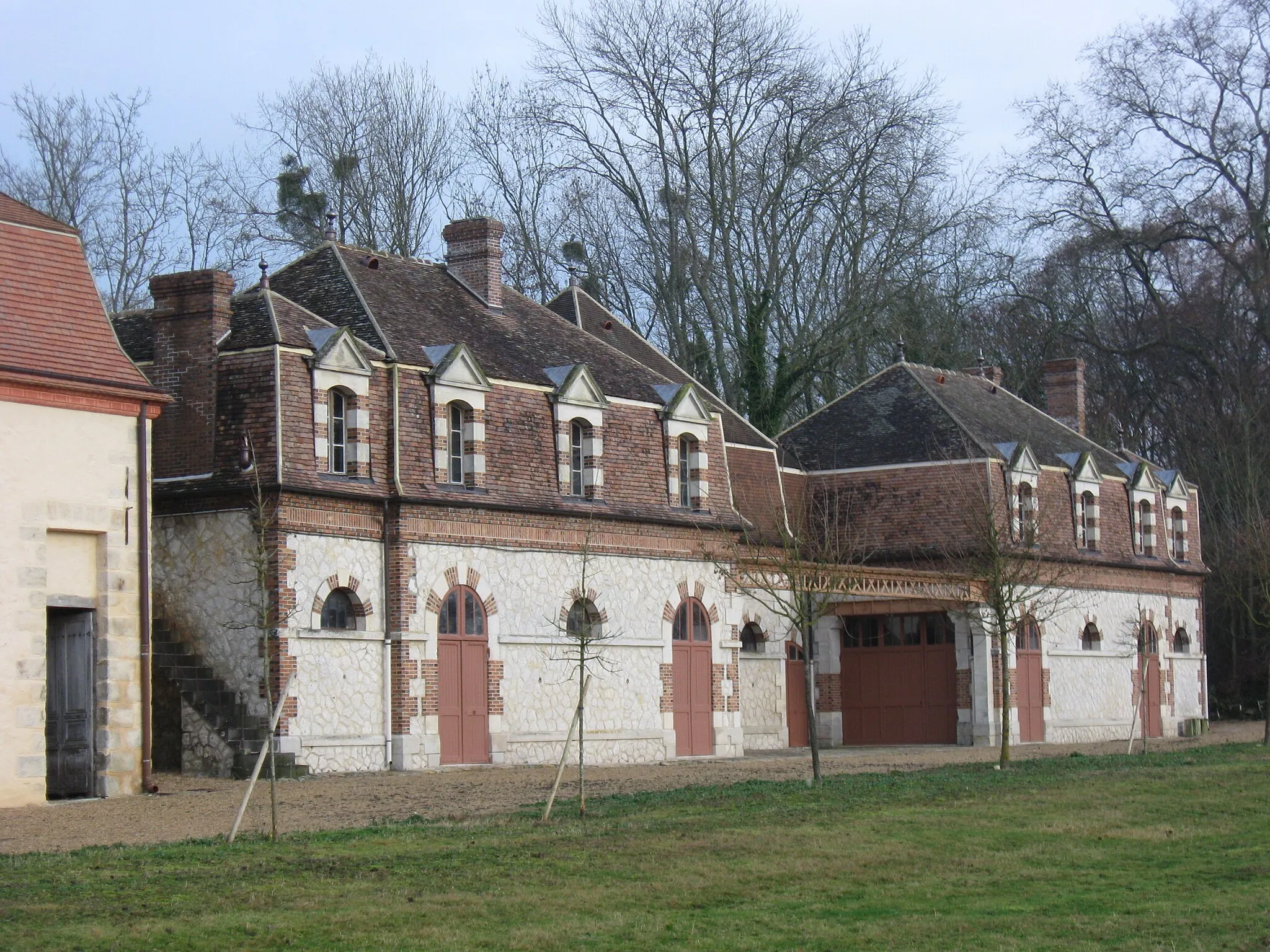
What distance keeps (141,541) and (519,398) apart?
27.9ft

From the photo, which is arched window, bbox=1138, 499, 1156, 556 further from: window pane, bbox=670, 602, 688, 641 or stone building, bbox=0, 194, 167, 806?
stone building, bbox=0, 194, 167, 806

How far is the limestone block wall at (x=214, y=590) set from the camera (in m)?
28.1

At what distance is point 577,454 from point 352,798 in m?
10.6

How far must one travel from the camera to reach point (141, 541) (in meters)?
25.5

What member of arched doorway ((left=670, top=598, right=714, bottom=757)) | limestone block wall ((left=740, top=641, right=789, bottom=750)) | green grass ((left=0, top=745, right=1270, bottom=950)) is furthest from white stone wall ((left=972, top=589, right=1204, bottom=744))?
A: green grass ((left=0, top=745, right=1270, bottom=950))

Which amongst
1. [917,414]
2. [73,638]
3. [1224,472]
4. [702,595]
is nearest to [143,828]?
[73,638]

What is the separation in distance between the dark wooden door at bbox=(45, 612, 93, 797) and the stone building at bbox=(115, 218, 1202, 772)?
2913 millimetres

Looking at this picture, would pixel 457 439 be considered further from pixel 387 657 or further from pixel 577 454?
pixel 387 657

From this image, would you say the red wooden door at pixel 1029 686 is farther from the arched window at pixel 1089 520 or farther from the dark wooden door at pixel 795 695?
the dark wooden door at pixel 795 695

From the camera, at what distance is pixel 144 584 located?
2538 cm

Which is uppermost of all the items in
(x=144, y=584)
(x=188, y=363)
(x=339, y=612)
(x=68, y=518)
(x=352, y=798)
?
(x=188, y=363)

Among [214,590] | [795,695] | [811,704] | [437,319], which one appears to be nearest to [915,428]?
[795,695]

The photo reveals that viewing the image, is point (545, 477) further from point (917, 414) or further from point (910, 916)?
point (910, 916)

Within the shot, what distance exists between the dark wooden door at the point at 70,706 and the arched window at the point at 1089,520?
2694 centimetres
